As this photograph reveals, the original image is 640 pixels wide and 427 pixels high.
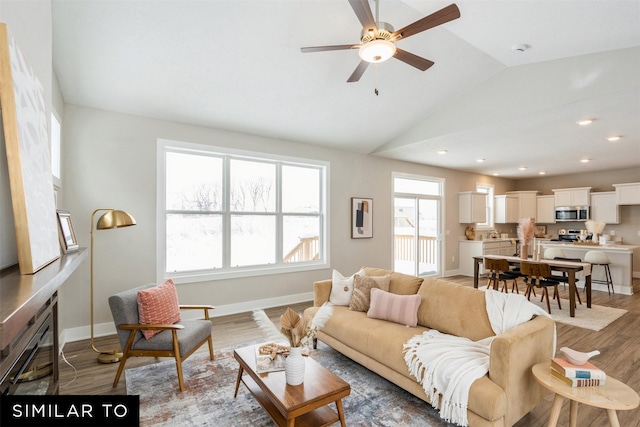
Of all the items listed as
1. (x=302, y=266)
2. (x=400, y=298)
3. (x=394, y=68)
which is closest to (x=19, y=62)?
(x=400, y=298)

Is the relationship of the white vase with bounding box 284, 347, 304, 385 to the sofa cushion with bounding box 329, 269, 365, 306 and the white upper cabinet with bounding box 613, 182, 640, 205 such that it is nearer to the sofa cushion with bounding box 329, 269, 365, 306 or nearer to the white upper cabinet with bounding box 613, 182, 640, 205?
the sofa cushion with bounding box 329, 269, 365, 306

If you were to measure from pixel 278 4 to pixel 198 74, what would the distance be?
3.99 feet

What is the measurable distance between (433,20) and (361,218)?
4150 mm

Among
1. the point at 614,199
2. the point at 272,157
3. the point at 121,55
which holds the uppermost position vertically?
the point at 121,55

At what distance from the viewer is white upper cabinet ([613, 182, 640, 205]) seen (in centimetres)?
719

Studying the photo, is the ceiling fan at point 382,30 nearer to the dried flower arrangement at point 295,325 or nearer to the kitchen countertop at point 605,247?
the dried flower arrangement at point 295,325

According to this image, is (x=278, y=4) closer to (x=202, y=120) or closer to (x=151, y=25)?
(x=151, y=25)

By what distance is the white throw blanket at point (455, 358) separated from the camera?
1.95 metres

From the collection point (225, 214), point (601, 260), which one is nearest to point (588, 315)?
point (601, 260)

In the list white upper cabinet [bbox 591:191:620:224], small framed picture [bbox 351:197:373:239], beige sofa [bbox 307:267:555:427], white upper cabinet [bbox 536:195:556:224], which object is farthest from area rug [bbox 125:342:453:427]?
white upper cabinet [bbox 536:195:556:224]

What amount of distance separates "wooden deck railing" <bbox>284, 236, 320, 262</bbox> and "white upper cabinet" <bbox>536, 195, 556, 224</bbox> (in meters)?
7.34

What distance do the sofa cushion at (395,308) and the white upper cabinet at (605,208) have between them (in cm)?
805

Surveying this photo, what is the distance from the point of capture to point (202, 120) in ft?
14.1

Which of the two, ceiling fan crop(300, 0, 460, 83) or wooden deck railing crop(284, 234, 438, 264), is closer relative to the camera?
ceiling fan crop(300, 0, 460, 83)
